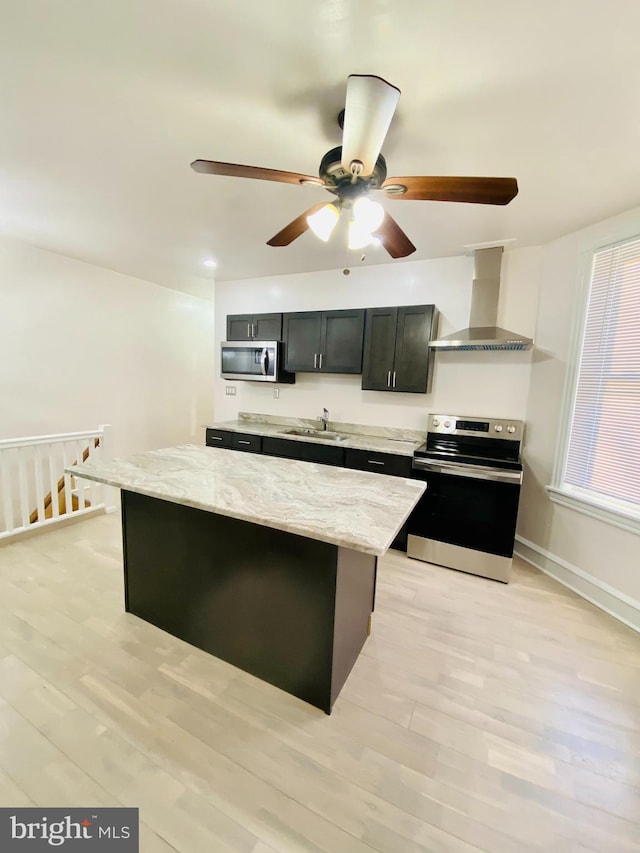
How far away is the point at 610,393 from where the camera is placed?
2.40m

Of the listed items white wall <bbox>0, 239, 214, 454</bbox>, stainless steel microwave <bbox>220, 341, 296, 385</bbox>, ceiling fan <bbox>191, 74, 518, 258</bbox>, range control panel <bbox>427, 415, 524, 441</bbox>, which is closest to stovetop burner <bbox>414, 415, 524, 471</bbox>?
range control panel <bbox>427, 415, 524, 441</bbox>

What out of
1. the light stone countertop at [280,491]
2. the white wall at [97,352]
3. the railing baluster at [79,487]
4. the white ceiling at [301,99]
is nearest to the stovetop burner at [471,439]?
the light stone countertop at [280,491]

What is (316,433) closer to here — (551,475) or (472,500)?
(472,500)

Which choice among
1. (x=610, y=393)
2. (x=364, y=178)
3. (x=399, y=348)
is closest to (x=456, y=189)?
(x=364, y=178)

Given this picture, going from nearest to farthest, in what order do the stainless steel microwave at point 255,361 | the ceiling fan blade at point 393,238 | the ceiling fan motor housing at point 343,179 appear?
the ceiling fan motor housing at point 343,179 < the ceiling fan blade at point 393,238 < the stainless steel microwave at point 255,361

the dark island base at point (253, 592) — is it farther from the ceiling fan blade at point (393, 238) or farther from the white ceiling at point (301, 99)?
the white ceiling at point (301, 99)

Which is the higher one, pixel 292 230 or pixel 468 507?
pixel 292 230

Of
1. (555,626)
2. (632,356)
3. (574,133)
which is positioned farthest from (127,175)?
(555,626)

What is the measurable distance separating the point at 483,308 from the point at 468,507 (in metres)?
1.78

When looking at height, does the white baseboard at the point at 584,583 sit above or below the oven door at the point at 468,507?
below

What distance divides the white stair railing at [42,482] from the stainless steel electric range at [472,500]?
9.33ft

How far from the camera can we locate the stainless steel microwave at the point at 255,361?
3715 millimetres

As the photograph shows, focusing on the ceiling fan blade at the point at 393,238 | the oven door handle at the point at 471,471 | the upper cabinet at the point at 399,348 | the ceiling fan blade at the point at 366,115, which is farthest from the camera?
the upper cabinet at the point at 399,348

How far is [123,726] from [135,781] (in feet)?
0.84
